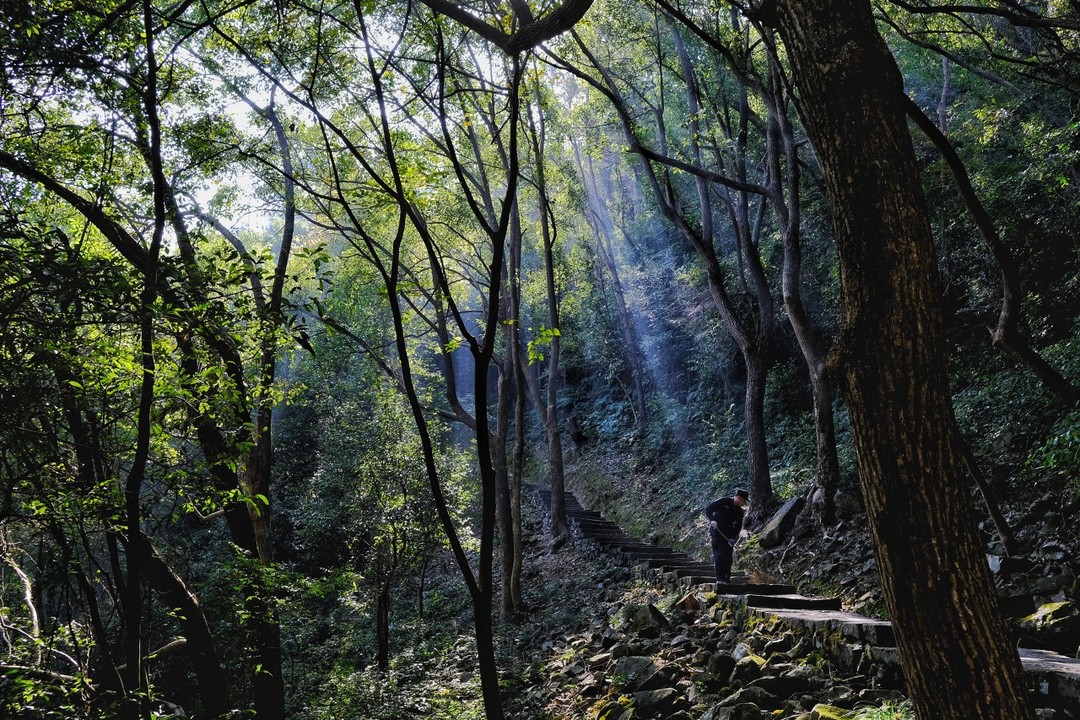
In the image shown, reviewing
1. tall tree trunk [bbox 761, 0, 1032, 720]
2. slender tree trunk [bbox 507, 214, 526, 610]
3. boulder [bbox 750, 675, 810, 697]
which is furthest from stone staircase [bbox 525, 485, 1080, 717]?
slender tree trunk [bbox 507, 214, 526, 610]

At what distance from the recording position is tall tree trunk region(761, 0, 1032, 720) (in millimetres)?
2275

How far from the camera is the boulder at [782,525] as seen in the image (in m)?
9.65

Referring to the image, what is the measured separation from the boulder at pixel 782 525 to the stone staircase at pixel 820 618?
2.11 ft

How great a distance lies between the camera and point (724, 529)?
8.22 m

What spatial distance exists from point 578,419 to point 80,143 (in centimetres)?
2223

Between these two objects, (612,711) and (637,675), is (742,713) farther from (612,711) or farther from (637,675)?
(637,675)

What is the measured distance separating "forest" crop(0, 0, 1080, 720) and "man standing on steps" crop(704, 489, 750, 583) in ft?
3.98

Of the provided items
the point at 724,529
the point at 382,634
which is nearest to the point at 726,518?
the point at 724,529

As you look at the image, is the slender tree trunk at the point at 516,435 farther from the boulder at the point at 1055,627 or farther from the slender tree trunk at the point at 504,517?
the boulder at the point at 1055,627

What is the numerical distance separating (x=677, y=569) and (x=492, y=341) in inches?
316

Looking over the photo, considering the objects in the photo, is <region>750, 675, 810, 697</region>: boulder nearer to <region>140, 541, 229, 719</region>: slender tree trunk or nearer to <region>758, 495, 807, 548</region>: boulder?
<region>758, 495, 807, 548</region>: boulder

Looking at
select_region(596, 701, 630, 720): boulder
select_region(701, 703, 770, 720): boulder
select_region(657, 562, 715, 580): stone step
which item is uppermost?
select_region(657, 562, 715, 580): stone step

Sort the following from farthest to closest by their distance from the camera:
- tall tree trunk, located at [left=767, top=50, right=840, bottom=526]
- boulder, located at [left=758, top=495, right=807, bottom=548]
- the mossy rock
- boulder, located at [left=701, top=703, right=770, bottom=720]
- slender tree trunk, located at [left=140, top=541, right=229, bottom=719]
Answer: boulder, located at [left=758, top=495, right=807, bottom=548] < tall tree trunk, located at [left=767, top=50, right=840, bottom=526] < slender tree trunk, located at [left=140, top=541, right=229, bottom=719] < boulder, located at [left=701, top=703, right=770, bottom=720] < the mossy rock

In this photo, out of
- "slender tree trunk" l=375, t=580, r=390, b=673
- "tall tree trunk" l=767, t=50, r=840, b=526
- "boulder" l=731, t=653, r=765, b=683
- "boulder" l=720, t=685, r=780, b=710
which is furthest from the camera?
"slender tree trunk" l=375, t=580, r=390, b=673
